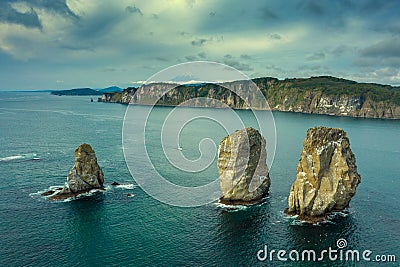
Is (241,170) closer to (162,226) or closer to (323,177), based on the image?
(323,177)

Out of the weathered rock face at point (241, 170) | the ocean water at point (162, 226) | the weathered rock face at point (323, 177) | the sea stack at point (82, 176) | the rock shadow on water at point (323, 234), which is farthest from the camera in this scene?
the sea stack at point (82, 176)

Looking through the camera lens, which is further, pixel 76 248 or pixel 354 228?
pixel 354 228

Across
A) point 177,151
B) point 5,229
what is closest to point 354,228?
point 5,229

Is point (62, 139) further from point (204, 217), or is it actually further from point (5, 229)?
point (204, 217)

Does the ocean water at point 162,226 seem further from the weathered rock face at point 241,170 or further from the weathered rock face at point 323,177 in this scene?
the weathered rock face at point 323,177

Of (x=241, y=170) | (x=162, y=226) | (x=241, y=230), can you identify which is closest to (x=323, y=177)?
(x=241, y=170)

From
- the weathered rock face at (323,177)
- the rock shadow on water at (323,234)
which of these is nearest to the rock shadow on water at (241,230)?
the rock shadow on water at (323,234)
